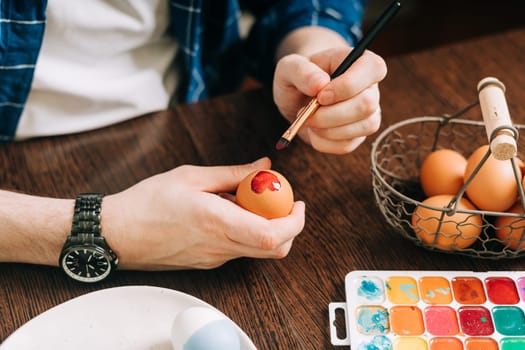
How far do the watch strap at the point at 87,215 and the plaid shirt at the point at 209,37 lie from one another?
27 cm

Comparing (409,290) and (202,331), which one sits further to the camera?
(409,290)

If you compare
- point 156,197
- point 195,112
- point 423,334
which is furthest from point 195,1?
point 423,334

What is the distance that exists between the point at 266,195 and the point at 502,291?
306mm

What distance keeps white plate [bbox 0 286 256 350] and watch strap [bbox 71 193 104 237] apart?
99 millimetres

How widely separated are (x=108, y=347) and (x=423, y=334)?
13.9 inches

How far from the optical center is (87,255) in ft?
2.34

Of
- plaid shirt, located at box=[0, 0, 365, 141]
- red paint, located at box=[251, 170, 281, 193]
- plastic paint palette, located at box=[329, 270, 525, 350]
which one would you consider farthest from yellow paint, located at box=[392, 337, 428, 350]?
plaid shirt, located at box=[0, 0, 365, 141]

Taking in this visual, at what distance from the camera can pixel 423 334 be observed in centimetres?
65

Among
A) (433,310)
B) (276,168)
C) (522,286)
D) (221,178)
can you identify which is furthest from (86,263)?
(522,286)

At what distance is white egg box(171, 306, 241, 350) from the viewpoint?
1.92 ft

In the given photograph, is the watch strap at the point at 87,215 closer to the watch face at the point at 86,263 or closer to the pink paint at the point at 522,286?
the watch face at the point at 86,263

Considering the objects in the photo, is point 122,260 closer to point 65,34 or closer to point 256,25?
point 65,34

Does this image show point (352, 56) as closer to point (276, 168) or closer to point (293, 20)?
point (276, 168)

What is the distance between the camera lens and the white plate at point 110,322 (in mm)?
636
